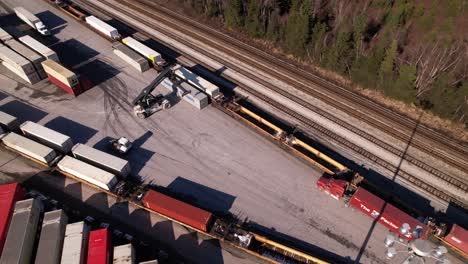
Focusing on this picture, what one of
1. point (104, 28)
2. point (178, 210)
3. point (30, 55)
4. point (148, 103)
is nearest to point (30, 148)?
point (148, 103)

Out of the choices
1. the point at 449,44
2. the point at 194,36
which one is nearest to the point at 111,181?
the point at 194,36

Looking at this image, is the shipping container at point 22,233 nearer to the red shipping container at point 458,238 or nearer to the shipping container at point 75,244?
the shipping container at point 75,244

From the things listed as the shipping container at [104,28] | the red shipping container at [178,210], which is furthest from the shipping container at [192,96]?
the shipping container at [104,28]

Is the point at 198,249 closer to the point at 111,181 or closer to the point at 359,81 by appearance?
the point at 111,181

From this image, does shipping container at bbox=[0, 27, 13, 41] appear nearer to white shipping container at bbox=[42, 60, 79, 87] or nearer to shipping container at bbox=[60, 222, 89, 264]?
white shipping container at bbox=[42, 60, 79, 87]

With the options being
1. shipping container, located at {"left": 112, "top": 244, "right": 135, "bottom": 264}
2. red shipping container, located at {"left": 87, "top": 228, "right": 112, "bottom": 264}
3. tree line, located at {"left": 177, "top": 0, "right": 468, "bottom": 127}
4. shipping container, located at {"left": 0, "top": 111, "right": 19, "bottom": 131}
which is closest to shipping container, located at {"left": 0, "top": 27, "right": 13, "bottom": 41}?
shipping container, located at {"left": 0, "top": 111, "right": 19, "bottom": 131}

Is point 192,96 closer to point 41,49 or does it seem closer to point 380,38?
point 41,49
